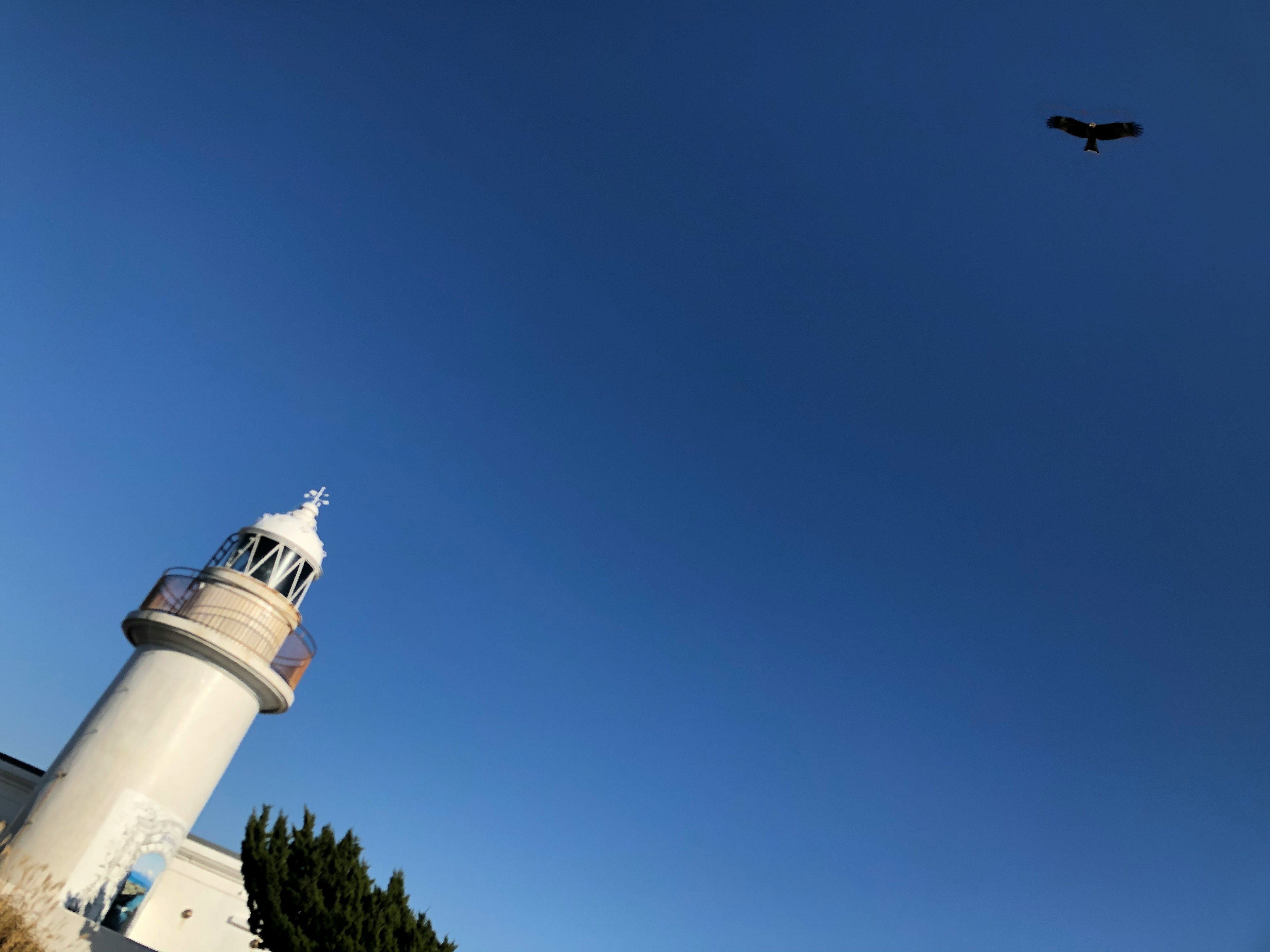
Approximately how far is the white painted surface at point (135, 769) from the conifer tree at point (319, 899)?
2.51m

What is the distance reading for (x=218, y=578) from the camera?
19516 millimetres

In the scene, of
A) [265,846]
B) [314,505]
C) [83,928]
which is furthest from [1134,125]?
[83,928]

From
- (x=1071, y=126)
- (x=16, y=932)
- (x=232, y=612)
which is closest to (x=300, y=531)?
(x=232, y=612)

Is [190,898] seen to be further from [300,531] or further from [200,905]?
[300,531]

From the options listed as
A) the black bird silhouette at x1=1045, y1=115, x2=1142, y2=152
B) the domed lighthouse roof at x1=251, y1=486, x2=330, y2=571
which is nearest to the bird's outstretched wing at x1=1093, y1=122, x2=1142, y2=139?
the black bird silhouette at x1=1045, y1=115, x2=1142, y2=152

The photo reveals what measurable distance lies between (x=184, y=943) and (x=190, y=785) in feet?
22.5

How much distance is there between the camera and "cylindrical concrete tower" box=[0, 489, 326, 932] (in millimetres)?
16406

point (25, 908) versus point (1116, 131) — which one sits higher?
point (1116, 131)

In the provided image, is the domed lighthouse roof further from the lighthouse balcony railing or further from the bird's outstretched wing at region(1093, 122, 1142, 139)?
the bird's outstretched wing at region(1093, 122, 1142, 139)

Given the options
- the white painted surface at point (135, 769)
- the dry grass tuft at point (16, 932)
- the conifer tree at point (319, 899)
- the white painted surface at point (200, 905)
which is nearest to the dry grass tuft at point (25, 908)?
the dry grass tuft at point (16, 932)

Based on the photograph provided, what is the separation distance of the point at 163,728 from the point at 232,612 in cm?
290

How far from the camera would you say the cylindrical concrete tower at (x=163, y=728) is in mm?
16406

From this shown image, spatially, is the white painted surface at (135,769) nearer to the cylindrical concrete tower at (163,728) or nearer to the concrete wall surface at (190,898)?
the cylindrical concrete tower at (163,728)

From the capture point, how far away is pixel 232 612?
62.3 feet
